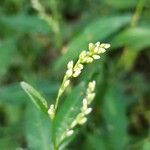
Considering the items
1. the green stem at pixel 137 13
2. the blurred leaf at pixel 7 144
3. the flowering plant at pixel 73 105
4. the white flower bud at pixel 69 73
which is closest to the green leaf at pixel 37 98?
the flowering plant at pixel 73 105

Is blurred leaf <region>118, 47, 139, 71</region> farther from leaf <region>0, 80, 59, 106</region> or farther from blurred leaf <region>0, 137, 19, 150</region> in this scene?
blurred leaf <region>0, 137, 19, 150</region>

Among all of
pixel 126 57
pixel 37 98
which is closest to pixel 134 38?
pixel 126 57

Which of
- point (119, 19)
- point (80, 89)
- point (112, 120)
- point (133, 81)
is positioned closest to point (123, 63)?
point (133, 81)

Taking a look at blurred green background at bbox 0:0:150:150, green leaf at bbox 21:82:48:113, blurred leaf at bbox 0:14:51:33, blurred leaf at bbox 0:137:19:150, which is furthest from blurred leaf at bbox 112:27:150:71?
green leaf at bbox 21:82:48:113

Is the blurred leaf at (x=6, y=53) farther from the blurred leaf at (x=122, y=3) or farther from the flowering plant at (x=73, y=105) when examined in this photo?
the flowering plant at (x=73, y=105)

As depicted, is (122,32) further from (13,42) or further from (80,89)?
(80,89)

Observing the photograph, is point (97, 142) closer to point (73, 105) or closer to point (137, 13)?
point (73, 105)
